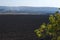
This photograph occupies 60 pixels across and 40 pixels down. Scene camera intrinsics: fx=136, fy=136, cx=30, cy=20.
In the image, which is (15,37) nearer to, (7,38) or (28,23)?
(7,38)

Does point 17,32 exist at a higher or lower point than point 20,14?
lower

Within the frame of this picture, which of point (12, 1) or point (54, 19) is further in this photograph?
point (12, 1)

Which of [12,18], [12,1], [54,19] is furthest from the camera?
[12,1]

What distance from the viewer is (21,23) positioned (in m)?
1.63

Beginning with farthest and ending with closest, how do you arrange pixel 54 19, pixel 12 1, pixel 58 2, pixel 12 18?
pixel 58 2 < pixel 12 1 < pixel 12 18 < pixel 54 19

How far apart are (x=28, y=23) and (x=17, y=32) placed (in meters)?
0.17

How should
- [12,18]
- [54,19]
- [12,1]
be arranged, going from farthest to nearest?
[12,1]
[12,18]
[54,19]

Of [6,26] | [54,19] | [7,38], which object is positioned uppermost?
[54,19]

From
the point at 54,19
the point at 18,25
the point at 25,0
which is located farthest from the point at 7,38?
the point at 25,0

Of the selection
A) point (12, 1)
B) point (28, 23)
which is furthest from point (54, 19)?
point (12, 1)

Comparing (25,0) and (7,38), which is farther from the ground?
(25,0)

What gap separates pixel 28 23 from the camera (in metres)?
1.64

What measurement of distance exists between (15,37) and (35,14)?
0.37 metres

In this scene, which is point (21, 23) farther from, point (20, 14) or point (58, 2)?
point (58, 2)
